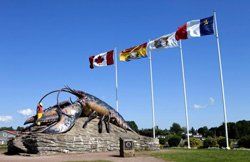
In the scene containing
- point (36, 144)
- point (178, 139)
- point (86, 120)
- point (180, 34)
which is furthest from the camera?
point (178, 139)

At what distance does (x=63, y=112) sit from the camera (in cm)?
2681

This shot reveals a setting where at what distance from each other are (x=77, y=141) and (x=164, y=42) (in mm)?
14003

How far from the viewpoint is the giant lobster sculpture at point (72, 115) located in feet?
85.1

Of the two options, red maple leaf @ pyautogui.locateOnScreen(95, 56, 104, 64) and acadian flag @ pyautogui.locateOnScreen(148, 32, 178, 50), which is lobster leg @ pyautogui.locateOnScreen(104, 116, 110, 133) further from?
red maple leaf @ pyautogui.locateOnScreen(95, 56, 104, 64)

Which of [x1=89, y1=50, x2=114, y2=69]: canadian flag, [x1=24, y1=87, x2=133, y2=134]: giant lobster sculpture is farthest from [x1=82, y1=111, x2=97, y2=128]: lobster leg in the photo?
[x1=89, y1=50, x2=114, y2=69]: canadian flag

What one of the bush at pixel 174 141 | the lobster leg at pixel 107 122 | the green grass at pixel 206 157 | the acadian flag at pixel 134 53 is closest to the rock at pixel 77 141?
the lobster leg at pixel 107 122

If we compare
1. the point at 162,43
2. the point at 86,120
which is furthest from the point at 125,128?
the point at 162,43

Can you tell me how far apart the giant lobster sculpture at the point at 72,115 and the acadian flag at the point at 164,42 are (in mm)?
8075

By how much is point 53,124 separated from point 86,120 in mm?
3403

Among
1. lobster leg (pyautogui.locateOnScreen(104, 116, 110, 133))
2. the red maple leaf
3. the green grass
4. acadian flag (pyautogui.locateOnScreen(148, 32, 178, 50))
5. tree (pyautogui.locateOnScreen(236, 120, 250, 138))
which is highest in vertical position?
acadian flag (pyautogui.locateOnScreen(148, 32, 178, 50))

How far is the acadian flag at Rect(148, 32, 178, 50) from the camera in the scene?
111 ft

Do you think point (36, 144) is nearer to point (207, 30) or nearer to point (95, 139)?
point (95, 139)

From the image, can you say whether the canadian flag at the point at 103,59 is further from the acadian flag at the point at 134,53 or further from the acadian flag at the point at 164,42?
the acadian flag at the point at 164,42

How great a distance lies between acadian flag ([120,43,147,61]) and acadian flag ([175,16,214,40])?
4321 mm
